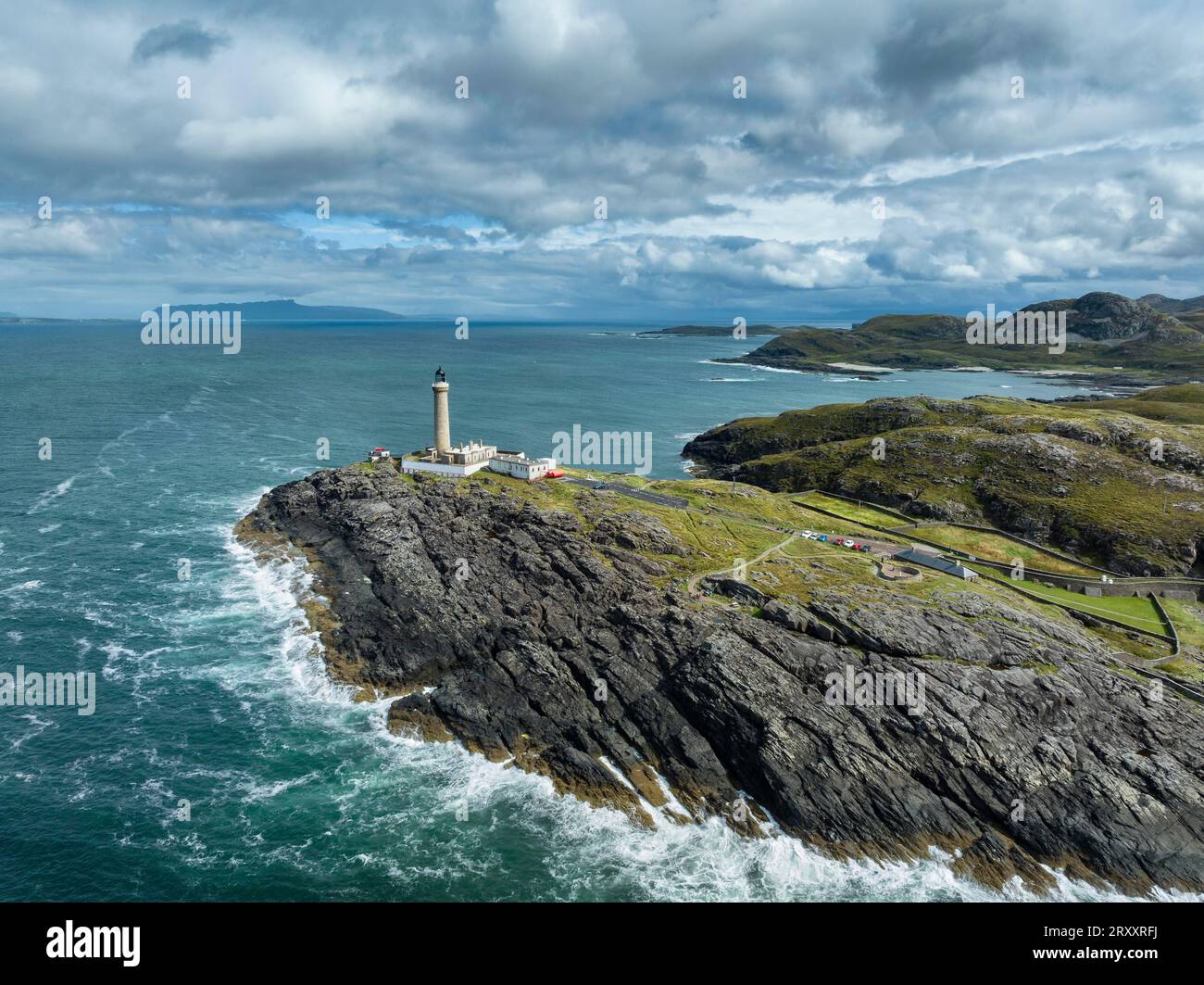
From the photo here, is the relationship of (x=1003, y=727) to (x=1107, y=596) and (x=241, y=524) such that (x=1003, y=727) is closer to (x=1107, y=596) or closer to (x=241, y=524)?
(x=1107, y=596)

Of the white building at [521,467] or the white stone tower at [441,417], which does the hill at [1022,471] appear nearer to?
the white building at [521,467]

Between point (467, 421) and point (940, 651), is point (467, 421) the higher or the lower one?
the higher one

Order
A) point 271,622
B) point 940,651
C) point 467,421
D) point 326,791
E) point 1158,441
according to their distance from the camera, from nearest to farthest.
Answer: point 326,791
point 940,651
point 271,622
point 1158,441
point 467,421

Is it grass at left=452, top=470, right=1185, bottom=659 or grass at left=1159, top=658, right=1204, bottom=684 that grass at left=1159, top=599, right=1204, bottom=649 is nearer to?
grass at left=452, top=470, right=1185, bottom=659

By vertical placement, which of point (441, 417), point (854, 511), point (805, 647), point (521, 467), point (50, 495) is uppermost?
point (441, 417)

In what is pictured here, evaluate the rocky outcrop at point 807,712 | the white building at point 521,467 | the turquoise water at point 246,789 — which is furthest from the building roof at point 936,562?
the white building at point 521,467

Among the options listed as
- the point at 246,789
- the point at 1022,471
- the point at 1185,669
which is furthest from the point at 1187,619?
the point at 246,789

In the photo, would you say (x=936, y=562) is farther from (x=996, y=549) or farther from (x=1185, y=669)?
(x=1185, y=669)

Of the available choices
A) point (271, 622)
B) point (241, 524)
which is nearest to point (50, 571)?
point (241, 524)
